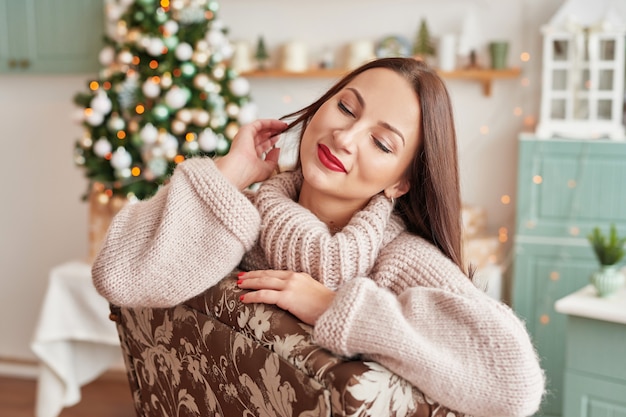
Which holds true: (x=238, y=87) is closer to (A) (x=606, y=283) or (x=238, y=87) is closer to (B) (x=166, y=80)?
(B) (x=166, y=80)

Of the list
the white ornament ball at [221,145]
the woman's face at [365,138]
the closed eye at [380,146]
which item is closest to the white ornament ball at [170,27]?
the white ornament ball at [221,145]

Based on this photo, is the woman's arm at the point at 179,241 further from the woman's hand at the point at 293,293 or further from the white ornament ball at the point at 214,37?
the white ornament ball at the point at 214,37

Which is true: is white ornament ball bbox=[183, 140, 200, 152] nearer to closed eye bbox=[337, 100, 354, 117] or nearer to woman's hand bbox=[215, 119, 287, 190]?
woman's hand bbox=[215, 119, 287, 190]

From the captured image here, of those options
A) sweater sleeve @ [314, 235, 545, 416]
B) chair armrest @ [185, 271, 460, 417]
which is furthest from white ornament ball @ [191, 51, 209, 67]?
sweater sleeve @ [314, 235, 545, 416]

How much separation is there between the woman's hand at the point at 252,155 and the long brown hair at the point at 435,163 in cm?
31

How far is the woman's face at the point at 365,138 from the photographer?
131 centimetres

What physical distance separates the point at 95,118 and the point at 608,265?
6.58ft

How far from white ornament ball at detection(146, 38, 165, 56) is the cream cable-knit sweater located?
5.98ft

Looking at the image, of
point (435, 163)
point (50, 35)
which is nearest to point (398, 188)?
point (435, 163)

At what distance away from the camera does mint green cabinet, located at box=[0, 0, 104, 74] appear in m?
3.81

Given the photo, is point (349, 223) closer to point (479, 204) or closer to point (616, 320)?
point (616, 320)

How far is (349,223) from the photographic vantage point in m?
1.35

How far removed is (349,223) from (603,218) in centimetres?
191

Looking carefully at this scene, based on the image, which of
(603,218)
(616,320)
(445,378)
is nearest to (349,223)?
(445,378)
